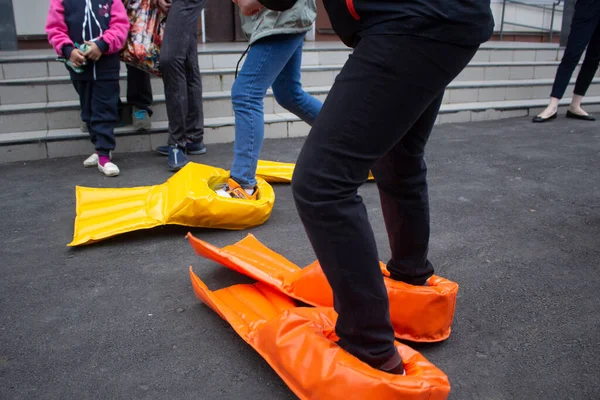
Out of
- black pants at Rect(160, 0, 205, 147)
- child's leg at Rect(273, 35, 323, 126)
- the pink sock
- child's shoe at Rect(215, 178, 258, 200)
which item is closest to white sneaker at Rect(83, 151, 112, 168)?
the pink sock

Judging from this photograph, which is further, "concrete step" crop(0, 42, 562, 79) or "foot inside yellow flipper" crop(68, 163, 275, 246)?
"concrete step" crop(0, 42, 562, 79)

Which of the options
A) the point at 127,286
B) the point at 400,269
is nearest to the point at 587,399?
the point at 400,269

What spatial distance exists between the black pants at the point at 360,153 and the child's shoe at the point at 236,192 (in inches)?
66.8

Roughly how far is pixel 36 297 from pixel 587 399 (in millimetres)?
2089

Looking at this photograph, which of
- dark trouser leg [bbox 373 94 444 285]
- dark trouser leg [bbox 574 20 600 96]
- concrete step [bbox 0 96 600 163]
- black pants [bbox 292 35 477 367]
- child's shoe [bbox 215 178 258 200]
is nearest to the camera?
black pants [bbox 292 35 477 367]

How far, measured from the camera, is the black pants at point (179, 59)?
13.1 feet

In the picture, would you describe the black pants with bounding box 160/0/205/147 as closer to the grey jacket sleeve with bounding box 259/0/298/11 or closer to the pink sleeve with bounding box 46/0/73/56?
the pink sleeve with bounding box 46/0/73/56

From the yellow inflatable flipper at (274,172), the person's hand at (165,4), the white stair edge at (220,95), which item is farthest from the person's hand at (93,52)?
the yellow inflatable flipper at (274,172)

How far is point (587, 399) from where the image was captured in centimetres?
164

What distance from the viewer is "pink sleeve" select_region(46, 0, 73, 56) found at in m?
3.93

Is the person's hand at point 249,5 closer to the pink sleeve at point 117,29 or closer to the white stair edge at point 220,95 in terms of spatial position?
the pink sleeve at point 117,29

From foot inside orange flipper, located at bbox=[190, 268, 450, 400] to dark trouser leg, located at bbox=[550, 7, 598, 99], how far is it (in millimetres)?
5404

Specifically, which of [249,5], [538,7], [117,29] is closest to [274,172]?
[117,29]

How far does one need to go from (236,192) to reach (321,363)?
5.78 ft
